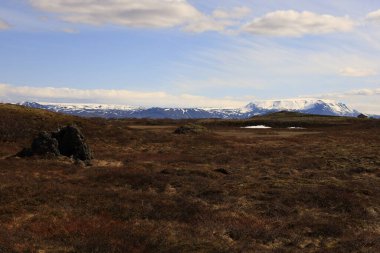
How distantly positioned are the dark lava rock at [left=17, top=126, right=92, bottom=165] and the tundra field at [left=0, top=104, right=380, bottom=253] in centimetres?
177

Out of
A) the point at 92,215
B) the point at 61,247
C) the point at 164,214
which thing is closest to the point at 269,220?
the point at 164,214

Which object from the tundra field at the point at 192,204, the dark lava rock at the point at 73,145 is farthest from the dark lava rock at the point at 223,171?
the dark lava rock at the point at 73,145

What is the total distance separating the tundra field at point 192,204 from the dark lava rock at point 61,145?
5.80 ft

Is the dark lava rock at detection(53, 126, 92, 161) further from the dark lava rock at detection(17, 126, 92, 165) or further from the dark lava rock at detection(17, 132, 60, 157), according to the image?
the dark lava rock at detection(17, 132, 60, 157)

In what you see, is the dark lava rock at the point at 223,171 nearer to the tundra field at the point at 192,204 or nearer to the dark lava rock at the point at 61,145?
the tundra field at the point at 192,204

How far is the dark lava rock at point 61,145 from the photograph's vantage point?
45.1 meters

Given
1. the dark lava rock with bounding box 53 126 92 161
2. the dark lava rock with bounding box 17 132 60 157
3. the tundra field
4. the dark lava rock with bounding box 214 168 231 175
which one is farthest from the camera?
the dark lava rock with bounding box 53 126 92 161

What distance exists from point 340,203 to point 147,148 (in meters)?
36.9

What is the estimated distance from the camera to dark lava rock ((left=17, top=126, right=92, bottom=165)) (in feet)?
148

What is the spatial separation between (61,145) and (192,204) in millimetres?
25684

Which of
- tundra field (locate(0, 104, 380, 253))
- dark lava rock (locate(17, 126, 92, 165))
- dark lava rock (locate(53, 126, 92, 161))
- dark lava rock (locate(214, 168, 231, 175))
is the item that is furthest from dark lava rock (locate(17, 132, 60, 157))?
dark lava rock (locate(214, 168, 231, 175))

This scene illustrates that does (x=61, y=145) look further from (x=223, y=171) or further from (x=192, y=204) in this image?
(x=192, y=204)

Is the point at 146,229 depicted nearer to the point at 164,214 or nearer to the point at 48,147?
the point at 164,214

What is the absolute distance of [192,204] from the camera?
27172 mm
